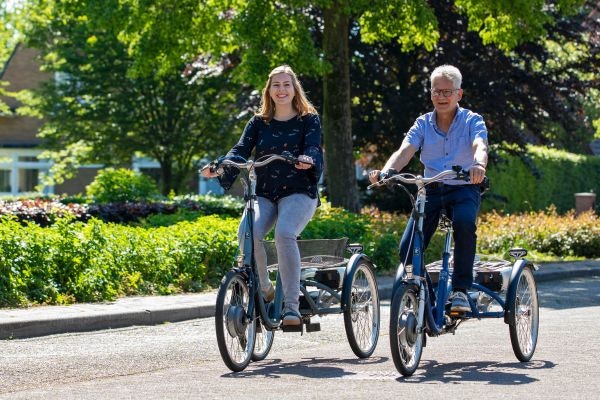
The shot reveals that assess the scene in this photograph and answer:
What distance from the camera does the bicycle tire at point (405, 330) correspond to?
7.53 m

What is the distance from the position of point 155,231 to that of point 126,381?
723 centimetres

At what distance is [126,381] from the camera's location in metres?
7.87

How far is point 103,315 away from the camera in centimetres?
1105


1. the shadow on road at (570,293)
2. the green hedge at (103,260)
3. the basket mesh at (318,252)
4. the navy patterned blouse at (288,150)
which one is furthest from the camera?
the shadow on road at (570,293)

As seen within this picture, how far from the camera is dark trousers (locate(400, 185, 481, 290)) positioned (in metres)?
8.23

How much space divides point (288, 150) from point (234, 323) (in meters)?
1.27

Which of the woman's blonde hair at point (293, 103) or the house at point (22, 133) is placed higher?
the house at point (22, 133)

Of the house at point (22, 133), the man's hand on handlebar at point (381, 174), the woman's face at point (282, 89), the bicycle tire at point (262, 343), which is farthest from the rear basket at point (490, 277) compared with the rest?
the house at point (22, 133)

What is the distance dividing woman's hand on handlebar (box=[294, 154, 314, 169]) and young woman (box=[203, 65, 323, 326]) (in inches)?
1.4

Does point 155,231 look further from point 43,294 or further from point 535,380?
point 535,380

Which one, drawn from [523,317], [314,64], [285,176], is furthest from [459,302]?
[314,64]

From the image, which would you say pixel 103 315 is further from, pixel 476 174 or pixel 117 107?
pixel 117 107

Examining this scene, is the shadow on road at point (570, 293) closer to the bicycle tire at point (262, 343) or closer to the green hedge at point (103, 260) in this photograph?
the green hedge at point (103, 260)

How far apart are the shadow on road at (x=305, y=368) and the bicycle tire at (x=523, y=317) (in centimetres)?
86
